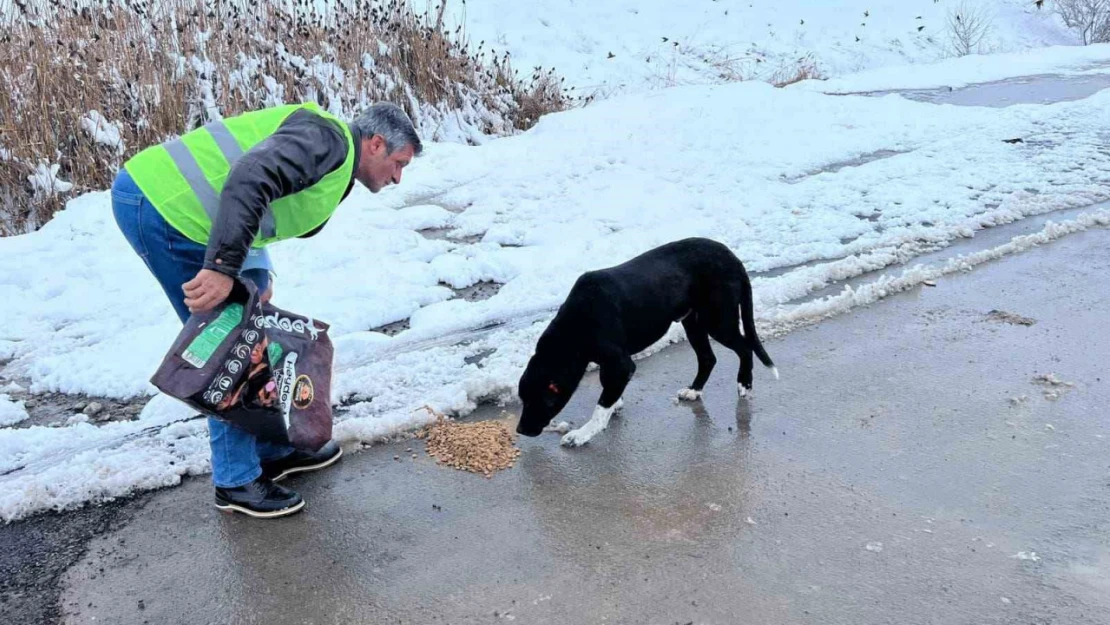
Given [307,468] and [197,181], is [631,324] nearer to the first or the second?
[307,468]

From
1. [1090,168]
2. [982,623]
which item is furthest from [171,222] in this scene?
[1090,168]

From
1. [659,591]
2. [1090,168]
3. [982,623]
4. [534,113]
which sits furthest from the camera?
[534,113]

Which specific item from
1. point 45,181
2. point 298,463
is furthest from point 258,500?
point 45,181

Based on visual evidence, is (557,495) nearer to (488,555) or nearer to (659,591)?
(488,555)

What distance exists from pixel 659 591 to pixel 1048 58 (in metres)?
18.7

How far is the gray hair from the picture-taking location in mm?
3352

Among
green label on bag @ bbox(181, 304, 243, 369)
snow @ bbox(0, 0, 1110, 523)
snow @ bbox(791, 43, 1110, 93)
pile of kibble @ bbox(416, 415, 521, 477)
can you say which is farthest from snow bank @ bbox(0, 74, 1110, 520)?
snow @ bbox(791, 43, 1110, 93)

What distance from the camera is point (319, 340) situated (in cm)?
365

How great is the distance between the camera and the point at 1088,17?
2489cm

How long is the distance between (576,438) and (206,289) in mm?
1841

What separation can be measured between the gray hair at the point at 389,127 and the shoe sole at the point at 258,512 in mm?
1475

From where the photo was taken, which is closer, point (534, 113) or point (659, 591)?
point (659, 591)

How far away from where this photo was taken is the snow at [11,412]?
14.4 ft

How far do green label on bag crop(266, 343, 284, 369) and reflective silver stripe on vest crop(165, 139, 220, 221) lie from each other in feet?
1.81
